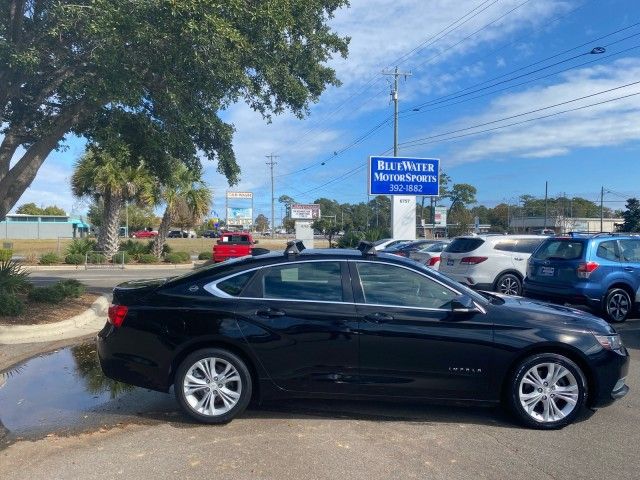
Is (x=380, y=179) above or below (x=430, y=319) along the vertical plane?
above

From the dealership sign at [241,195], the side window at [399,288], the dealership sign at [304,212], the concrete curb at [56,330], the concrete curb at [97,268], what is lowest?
the concrete curb at [97,268]

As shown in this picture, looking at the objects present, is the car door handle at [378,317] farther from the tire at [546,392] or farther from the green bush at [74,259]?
the green bush at [74,259]

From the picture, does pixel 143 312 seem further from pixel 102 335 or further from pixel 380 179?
pixel 380 179

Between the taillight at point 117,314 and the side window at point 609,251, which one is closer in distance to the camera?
the taillight at point 117,314

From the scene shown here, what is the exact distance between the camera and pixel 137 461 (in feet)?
14.6

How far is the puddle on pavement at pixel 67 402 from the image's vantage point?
5.28 meters

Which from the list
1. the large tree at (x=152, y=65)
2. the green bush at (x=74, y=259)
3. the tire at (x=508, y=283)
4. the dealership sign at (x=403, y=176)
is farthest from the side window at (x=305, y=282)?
the green bush at (x=74, y=259)

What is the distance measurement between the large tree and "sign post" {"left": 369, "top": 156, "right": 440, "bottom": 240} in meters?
16.3

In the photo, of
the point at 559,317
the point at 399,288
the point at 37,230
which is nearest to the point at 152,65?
the point at 399,288

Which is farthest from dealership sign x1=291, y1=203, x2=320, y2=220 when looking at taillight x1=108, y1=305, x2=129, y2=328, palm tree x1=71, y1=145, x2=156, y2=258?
taillight x1=108, y1=305, x2=129, y2=328

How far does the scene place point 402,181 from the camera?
2889 cm

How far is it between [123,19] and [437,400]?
6493 mm

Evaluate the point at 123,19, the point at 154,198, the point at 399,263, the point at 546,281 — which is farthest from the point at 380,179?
the point at 399,263

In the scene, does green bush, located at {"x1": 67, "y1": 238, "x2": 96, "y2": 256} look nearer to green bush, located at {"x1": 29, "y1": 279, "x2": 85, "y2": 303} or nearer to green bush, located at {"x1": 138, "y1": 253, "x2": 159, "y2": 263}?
green bush, located at {"x1": 138, "y1": 253, "x2": 159, "y2": 263}
